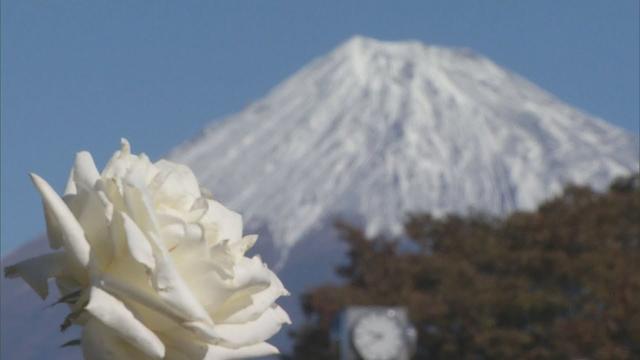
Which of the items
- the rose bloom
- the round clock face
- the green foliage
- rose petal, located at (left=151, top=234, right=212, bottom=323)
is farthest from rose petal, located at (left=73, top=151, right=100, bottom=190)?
the green foliage

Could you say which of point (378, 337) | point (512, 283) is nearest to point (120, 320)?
point (378, 337)

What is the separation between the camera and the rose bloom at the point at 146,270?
1.78 metres

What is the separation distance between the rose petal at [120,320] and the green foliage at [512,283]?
4210 centimetres

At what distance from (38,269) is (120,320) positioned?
0.14 m

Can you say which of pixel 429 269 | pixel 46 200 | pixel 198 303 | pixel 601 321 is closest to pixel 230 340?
pixel 198 303

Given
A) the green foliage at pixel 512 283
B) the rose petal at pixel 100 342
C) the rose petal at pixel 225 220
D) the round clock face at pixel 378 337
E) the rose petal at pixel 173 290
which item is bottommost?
the rose petal at pixel 100 342

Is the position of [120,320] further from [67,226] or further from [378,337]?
[378,337]

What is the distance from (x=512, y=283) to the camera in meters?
46.6

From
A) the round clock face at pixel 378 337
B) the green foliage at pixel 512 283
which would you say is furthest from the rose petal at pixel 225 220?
the green foliage at pixel 512 283

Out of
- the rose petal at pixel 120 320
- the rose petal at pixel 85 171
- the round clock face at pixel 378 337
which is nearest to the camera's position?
the rose petal at pixel 120 320

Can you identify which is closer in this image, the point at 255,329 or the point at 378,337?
the point at 255,329

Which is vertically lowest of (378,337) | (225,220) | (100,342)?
(100,342)

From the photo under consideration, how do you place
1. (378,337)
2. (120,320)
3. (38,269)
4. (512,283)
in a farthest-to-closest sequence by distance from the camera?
1. (512,283)
2. (378,337)
3. (38,269)
4. (120,320)

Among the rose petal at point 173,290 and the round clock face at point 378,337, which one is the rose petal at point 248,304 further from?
the round clock face at point 378,337
